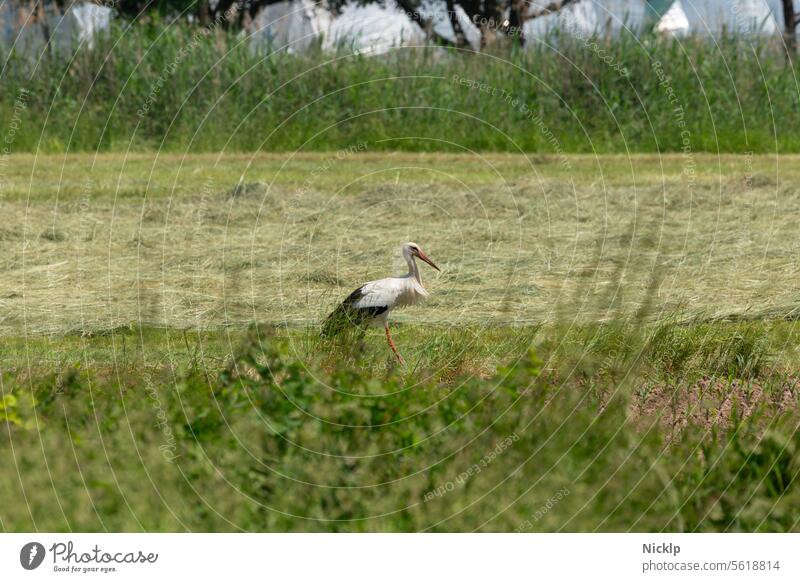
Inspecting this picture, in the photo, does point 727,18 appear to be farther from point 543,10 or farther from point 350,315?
point 350,315

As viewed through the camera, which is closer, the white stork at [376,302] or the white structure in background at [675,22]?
the white stork at [376,302]

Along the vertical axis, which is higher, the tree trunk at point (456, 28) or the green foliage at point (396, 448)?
the tree trunk at point (456, 28)

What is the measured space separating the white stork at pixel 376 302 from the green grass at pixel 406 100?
8.32 metres

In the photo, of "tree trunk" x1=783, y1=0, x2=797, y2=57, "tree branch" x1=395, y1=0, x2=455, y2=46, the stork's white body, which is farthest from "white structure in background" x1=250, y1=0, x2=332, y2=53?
the stork's white body

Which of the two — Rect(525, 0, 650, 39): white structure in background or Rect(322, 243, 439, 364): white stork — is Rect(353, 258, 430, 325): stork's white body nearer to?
Rect(322, 243, 439, 364): white stork

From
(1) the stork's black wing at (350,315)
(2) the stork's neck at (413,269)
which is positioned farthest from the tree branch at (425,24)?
(1) the stork's black wing at (350,315)

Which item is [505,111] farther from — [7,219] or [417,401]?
[417,401]

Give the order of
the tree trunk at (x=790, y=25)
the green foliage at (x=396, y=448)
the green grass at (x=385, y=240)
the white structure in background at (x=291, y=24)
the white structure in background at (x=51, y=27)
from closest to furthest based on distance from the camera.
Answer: the green foliage at (x=396, y=448)
the green grass at (x=385, y=240)
the white structure in background at (x=51, y=27)
the white structure in background at (x=291, y=24)
the tree trunk at (x=790, y=25)

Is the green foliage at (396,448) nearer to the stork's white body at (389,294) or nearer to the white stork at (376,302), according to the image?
the white stork at (376,302)

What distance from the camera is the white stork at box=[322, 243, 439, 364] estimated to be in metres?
7.22

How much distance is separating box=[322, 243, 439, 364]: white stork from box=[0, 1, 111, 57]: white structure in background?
11.3m

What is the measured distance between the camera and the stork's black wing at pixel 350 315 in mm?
7122

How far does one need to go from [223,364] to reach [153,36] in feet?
45.8

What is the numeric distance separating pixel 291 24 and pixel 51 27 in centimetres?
368
